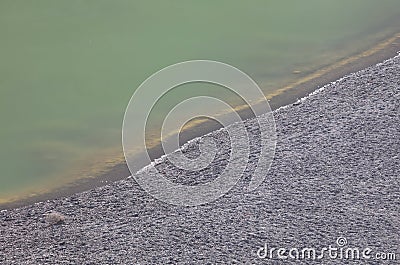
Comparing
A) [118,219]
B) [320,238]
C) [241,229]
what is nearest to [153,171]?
[118,219]

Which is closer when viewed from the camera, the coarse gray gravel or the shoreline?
the coarse gray gravel

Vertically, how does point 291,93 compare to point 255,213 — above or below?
above

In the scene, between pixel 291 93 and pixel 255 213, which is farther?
pixel 291 93

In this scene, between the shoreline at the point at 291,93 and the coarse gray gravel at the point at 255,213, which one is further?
the shoreline at the point at 291,93
